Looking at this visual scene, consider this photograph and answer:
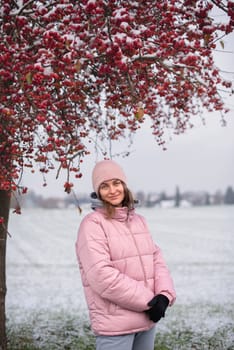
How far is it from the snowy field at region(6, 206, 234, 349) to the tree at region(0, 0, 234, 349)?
3377 millimetres

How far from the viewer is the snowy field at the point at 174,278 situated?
8172mm

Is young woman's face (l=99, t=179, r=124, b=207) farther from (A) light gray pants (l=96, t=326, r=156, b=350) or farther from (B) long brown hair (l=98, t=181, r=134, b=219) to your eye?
(A) light gray pants (l=96, t=326, r=156, b=350)

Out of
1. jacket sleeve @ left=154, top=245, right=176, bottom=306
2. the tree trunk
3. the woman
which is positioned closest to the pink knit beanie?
the woman

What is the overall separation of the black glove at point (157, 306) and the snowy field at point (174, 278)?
341 cm

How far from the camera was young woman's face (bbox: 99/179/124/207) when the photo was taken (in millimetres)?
3244

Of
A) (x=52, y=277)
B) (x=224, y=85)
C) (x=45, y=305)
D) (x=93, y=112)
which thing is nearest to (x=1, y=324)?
(x=93, y=112)

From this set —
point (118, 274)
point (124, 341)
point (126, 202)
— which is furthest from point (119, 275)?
point (126, 202)

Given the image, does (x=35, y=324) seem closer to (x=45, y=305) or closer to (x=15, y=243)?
(x=45, y=305)

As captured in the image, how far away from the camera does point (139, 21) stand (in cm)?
451

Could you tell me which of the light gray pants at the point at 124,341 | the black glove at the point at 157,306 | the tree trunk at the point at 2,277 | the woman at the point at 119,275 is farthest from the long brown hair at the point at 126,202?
the tree trunk at the point at 2,277

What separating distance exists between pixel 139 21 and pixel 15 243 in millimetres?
21247

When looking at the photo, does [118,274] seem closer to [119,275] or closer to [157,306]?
[119,275]

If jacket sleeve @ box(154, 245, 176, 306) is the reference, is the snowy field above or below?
below

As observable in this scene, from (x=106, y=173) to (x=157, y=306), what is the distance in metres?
0.90
